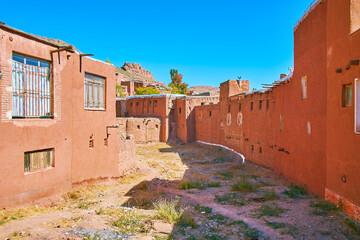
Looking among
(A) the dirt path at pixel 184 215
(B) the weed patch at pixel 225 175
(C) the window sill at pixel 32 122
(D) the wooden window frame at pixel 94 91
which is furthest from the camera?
(B) the weed patch at pixel 225 175

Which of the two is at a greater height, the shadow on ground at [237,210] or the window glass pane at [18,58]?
the window glass pane at [18,58]

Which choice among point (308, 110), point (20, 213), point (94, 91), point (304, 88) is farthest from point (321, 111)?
point (20, 213)

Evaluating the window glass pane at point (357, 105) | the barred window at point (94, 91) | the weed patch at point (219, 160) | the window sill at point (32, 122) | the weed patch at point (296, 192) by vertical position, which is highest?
the barred window at point (94, 91)

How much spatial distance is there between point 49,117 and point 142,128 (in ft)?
61.8

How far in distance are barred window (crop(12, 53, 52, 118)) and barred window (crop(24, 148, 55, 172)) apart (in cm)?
130

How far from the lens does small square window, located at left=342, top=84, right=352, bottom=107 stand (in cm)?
700

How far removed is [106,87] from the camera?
1241cm

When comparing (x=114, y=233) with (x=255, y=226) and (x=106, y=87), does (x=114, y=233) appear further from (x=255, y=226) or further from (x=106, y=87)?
(x=106, y=87)

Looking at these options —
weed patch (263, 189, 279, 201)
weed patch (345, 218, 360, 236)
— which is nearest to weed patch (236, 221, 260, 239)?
weed patch (345, 218, 360, 236)

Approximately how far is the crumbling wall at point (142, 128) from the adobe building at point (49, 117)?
48.8 feet

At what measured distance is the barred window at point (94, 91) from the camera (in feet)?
37.2

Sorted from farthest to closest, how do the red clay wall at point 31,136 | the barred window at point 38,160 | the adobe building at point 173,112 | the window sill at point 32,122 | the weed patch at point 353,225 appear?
1. the adobe building at point 173,112
2. the barred window at point 38,160
3. the window sill at point 32,122
4. the red clay wall at point 31,136
5. the weed patch at point 353,225

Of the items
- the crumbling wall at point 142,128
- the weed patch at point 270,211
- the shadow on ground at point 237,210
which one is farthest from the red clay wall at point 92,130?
the crumbling wall at point 142,128

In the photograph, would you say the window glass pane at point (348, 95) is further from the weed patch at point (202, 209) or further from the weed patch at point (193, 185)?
the weed patch at point (193, 185)
